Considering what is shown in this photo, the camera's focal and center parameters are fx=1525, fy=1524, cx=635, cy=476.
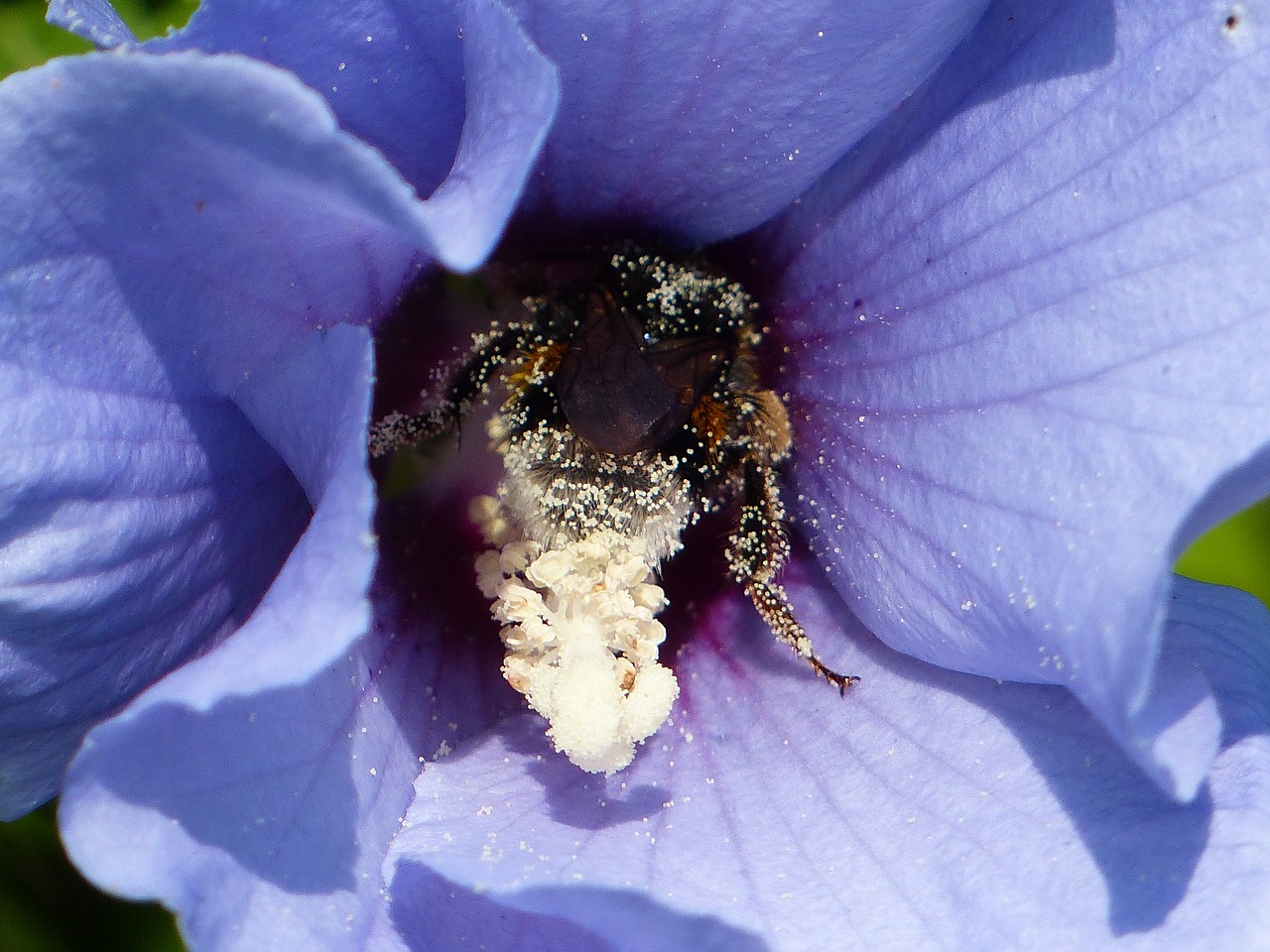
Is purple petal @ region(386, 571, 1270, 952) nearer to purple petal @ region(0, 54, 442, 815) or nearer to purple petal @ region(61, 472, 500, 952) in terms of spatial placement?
purple petal @ region(61, 472, 500, 952)

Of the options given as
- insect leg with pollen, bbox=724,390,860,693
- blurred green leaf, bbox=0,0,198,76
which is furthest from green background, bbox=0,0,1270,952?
insect leg with pollen, bbox=724,390,860,693

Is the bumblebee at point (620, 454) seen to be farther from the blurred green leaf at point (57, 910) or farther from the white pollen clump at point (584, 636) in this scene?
the blurred green leaf at point (57, 910)

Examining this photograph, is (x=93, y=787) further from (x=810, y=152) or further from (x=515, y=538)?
(x=810, y=152)

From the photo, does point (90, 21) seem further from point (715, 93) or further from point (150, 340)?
point (715, 93)

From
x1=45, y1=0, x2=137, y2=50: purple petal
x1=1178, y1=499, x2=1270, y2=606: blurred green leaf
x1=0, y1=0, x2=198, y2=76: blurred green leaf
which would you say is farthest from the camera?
x1=1178, y1=499, x2=1270, y2=606: blurred green leaf

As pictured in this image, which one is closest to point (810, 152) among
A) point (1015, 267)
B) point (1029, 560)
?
point (1015, 267)

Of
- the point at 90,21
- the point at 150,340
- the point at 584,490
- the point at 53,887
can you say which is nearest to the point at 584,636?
the point at 584,490

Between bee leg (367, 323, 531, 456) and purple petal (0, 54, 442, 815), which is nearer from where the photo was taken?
purple petal (0, 54, 442, 815)
